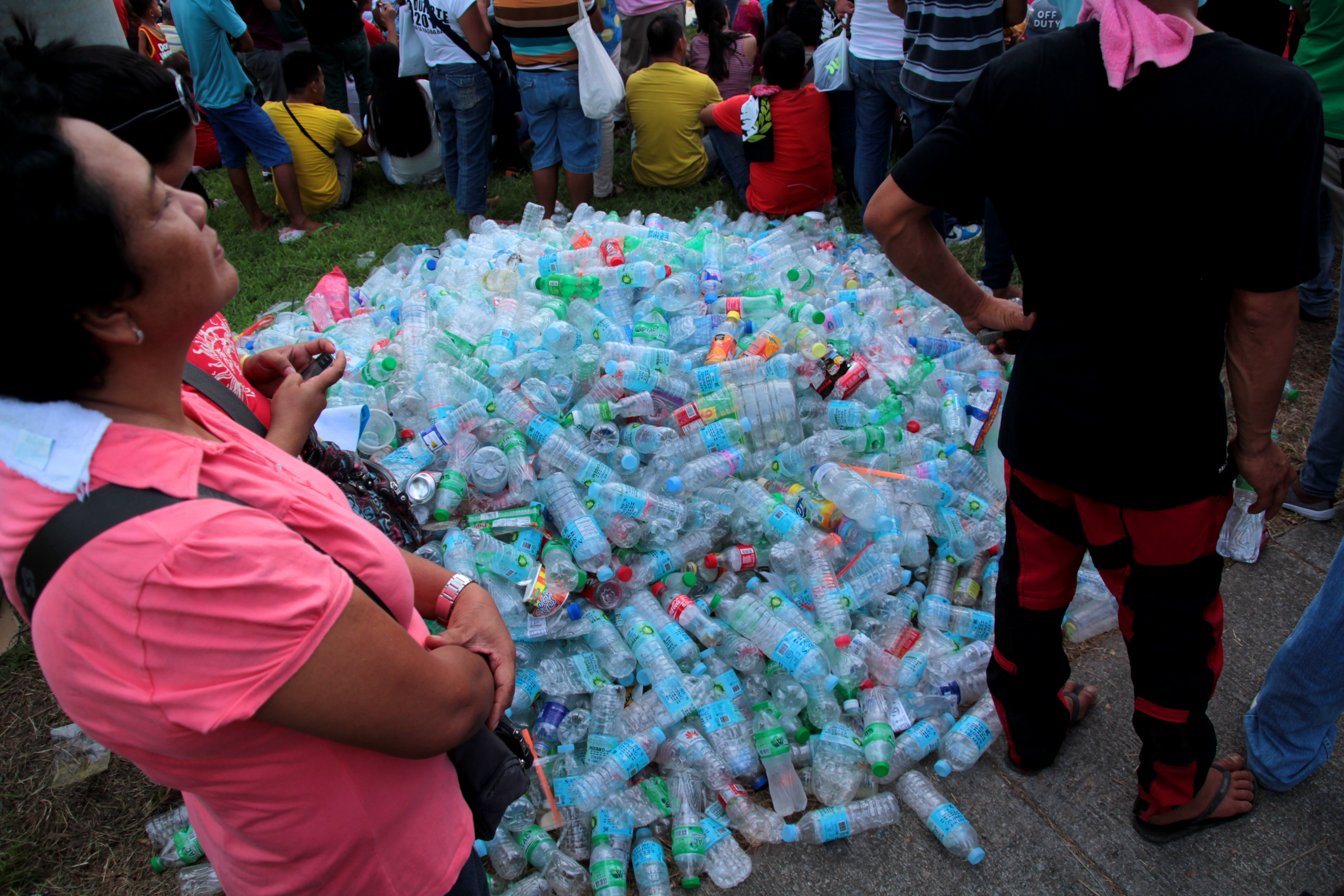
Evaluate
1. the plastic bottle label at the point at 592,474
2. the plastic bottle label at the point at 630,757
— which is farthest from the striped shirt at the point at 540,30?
the plastic bottle label at the point at 630,757

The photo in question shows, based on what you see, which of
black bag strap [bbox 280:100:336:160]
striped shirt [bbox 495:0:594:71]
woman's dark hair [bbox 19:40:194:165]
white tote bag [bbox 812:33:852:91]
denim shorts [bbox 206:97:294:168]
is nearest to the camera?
woman's dark hair [bbox 19:40:194:165]

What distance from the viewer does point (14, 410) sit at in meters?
0.96

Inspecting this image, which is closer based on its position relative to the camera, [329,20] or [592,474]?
[592,474]

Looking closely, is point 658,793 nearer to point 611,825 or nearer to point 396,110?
point 611,825

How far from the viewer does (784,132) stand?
6.54 m

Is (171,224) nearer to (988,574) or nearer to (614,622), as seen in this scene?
(614,622)

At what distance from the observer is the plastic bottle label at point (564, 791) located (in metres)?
2.67

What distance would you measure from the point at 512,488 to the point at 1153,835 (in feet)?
8.62

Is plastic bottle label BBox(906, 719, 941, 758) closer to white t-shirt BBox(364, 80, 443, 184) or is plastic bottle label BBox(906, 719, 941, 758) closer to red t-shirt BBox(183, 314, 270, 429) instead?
red t-shirt BBox(183, 314, 270, 429)

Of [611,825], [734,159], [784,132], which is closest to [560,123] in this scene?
[734,159]

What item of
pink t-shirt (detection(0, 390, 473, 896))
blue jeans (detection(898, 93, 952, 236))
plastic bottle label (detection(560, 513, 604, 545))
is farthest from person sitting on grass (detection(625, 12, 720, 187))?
pink t-shirt (detection(0, 390, 473, 896))

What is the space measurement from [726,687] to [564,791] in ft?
2.26

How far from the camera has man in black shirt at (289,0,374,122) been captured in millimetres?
8273

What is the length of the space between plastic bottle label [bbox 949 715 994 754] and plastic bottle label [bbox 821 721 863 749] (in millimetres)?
352
